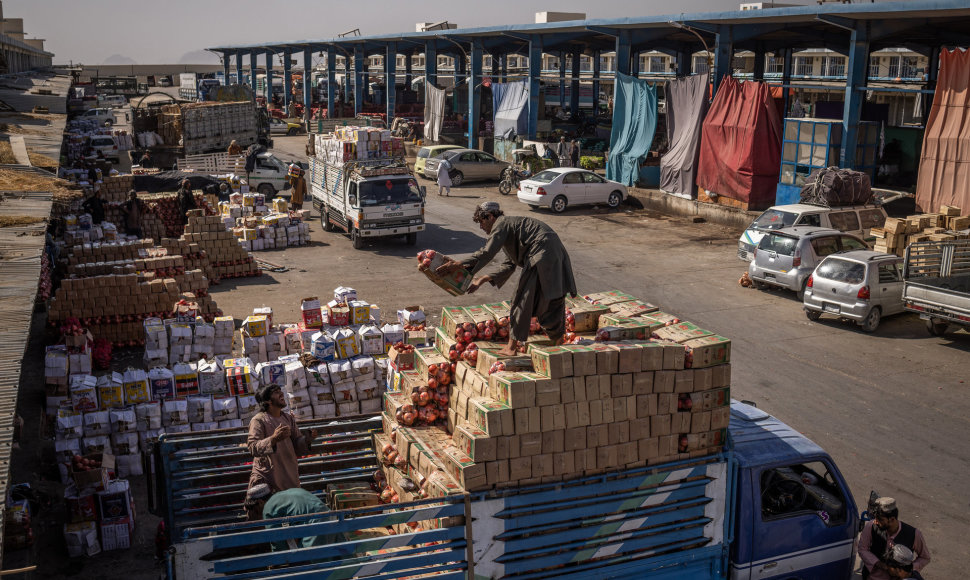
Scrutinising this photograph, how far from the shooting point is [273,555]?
5.20 m

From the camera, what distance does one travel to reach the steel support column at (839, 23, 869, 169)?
2448 centimetres

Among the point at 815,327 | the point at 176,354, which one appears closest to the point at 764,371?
the point at 815,327

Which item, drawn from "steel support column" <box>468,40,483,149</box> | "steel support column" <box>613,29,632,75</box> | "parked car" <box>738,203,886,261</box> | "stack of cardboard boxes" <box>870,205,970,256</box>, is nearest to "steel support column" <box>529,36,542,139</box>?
"steel support column" <box>468,40,483,149</box>

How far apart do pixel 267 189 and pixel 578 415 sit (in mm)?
25975

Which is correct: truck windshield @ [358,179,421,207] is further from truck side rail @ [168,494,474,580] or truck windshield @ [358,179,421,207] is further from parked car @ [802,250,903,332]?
truck side rail @ [168,494,474,580]

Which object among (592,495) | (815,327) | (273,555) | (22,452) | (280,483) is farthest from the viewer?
(815,327)

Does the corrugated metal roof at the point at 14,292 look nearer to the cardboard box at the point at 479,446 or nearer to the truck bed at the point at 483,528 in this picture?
the truck bed at the point at 483,528

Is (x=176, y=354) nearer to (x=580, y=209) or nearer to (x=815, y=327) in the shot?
(x=815, y=327)

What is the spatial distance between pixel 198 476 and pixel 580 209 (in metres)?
24.0

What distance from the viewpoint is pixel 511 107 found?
3928 centimetres

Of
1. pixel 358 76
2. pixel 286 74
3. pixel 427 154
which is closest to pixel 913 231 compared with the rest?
pixel 427 154

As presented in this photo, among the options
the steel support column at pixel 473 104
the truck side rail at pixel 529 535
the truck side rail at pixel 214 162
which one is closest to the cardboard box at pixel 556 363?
the truck side rail at pixel 529 535

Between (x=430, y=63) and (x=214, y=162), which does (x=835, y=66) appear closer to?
(x=430, y=63)

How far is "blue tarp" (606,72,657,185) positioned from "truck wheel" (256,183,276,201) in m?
13.2
